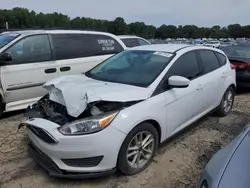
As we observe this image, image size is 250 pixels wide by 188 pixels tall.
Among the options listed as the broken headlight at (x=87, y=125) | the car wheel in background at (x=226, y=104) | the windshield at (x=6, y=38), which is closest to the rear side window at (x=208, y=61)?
the car wheel in background at (x=226, y=104)

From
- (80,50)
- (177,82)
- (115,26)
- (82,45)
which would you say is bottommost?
(177,82)

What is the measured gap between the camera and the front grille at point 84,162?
2967mm

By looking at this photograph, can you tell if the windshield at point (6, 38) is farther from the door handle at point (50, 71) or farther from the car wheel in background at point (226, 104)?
the car wheel in background at point (226, 104)

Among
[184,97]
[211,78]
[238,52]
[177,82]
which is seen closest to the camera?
[177,82]

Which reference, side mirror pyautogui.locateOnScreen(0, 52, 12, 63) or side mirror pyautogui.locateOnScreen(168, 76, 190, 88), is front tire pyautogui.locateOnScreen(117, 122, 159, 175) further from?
side mirror pyautogui.locateOnScreen(0, 52, 12, 63)

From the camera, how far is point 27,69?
17.3 feet

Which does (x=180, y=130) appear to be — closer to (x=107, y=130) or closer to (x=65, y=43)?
(x=107, y=130)

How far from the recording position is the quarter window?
17.1ft

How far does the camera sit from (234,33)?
317 feet

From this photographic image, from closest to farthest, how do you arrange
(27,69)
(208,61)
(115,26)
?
(208,61), (27,69), (115,26)

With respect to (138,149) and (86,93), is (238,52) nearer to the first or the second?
(138,149)

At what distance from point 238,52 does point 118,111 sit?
658 cm

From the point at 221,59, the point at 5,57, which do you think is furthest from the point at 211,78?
the point at 5,57

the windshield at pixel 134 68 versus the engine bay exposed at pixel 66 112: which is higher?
the windshield at pixel 134 68
